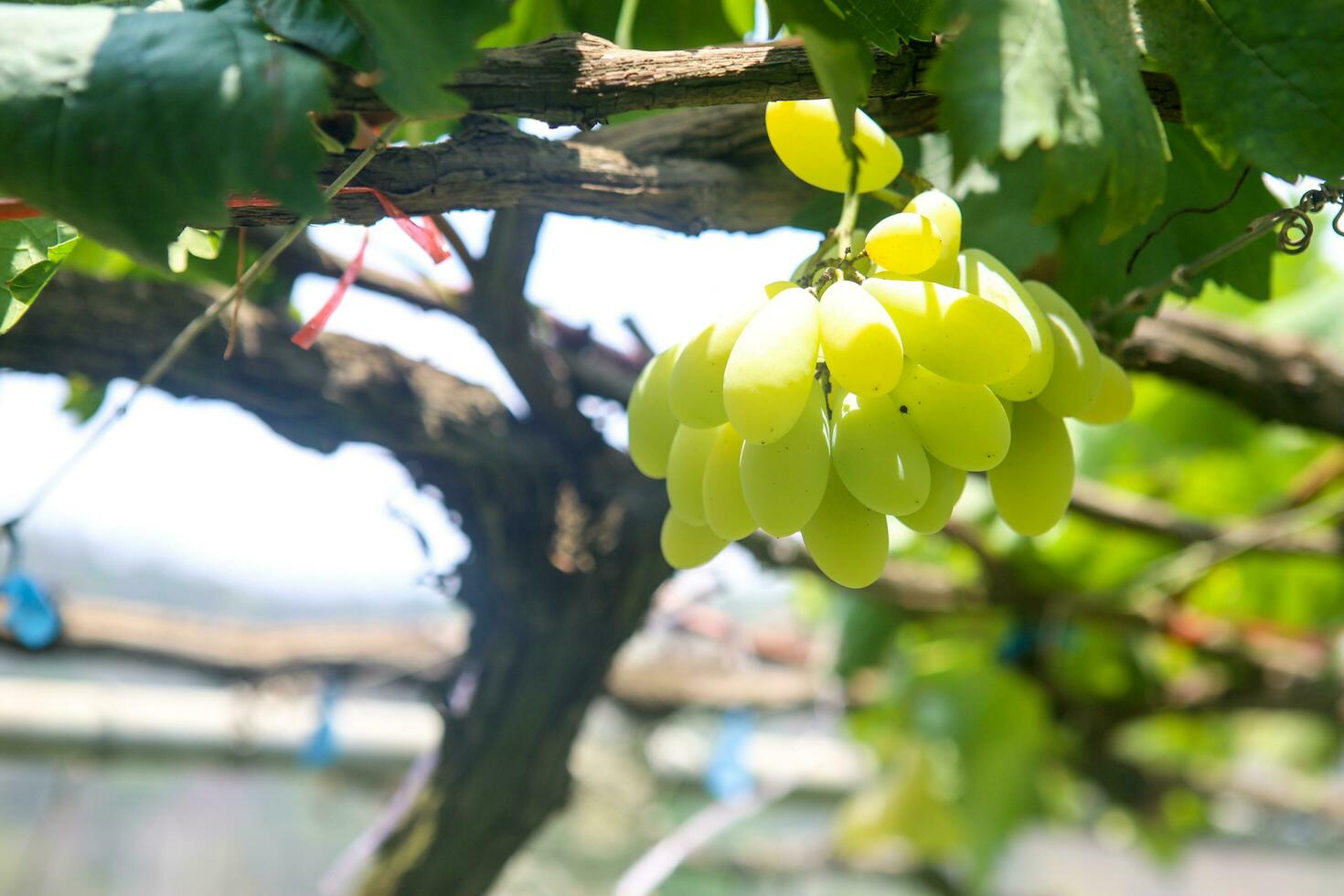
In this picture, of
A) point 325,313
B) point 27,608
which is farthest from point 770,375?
point 27,608

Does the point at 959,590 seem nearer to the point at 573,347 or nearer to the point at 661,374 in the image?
the point at 573,347

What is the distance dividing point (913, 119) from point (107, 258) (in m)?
0.72

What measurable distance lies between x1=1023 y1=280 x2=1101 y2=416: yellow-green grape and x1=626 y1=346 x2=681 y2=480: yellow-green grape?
13 cm

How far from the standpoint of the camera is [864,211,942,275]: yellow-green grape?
0.31 meters

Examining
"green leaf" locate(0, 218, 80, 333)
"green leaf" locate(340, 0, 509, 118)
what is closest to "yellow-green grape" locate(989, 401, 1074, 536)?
"green leaf" locate(340, 0, 509, 118)

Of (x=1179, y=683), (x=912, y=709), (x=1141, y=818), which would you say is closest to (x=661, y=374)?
(x=912, y=709)

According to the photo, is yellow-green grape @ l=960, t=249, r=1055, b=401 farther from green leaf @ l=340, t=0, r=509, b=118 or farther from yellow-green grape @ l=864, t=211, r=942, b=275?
green leaf @ l=340, t=0, r=509, b=118

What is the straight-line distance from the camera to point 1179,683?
1652 millimetres

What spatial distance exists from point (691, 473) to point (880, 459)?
7cm

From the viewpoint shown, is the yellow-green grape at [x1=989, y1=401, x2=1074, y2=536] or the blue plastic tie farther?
the blue plastic tie

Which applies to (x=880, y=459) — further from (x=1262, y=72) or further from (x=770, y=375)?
(x=1262, y=72)

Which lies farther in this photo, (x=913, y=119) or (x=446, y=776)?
(x=446, y=776)

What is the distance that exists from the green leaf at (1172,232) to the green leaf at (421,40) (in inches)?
11.7

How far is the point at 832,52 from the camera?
271 mm
